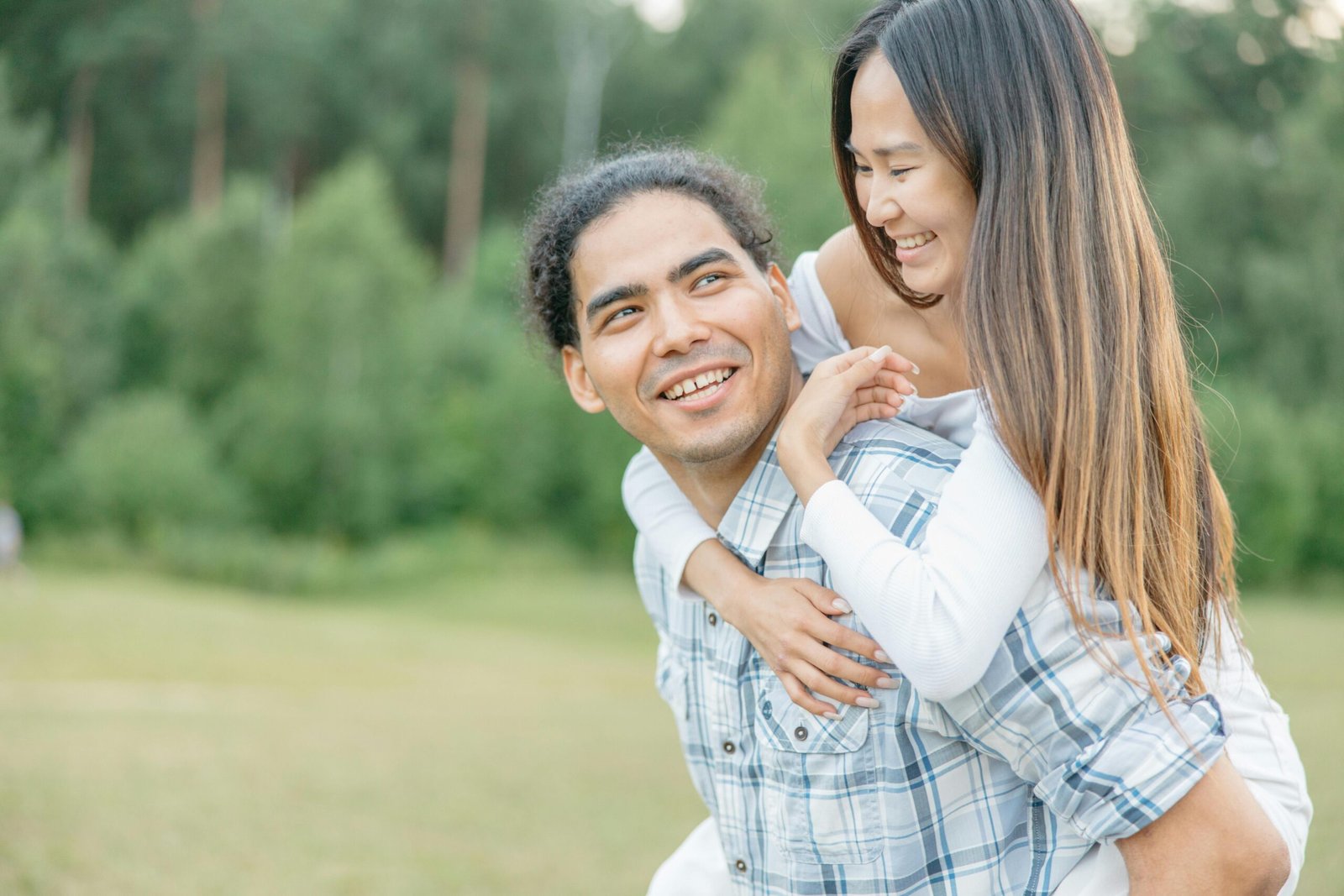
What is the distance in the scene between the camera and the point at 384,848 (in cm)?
747

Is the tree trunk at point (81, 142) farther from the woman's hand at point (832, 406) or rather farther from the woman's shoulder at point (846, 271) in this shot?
the woman's hand at point (832, 406)

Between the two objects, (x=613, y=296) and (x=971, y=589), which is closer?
(x=971, y=589)

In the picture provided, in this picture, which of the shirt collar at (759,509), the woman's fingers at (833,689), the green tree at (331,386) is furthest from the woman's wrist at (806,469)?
the green tree at (331,386)

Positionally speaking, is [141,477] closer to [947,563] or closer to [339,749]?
[339,749]

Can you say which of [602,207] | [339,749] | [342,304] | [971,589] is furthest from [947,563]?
[342,304]

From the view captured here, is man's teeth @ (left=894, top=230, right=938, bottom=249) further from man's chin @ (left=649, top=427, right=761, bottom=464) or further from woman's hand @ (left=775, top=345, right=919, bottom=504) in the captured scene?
man's chin @ (left=649, top=427, right=761, bottom=464)

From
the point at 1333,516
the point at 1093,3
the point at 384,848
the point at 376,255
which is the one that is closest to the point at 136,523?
the point at 376,255

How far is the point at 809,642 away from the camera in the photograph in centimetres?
218

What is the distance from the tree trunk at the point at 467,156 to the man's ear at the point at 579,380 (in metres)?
32.7

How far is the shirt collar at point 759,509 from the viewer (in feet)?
8.06

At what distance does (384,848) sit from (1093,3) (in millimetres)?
30720

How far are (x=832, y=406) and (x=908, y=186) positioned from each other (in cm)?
47

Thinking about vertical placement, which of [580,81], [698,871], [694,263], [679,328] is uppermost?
[580,81]

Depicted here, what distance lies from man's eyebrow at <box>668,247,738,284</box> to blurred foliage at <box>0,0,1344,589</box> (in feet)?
63.7
